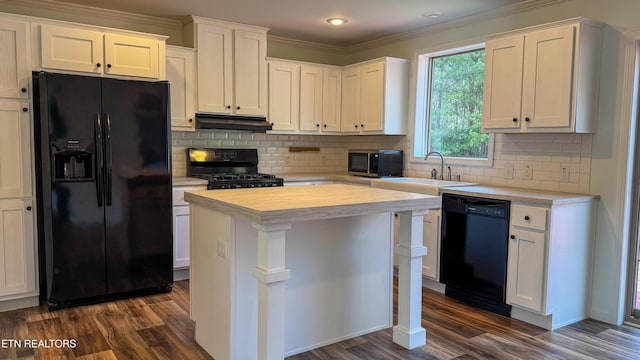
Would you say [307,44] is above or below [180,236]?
above

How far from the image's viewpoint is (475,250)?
12.0 ft

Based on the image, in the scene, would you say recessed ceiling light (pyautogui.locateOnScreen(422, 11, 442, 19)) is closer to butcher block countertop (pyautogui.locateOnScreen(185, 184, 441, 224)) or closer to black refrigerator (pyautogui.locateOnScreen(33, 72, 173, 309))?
butcher block countertop (pyautogui.locateOnScreen(185, 184, 441, 224))

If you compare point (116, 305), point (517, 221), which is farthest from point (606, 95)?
point (116, 305)

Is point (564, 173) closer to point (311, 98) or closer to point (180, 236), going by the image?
point (311, 98)

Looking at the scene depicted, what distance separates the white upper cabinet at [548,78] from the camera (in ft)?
10.9

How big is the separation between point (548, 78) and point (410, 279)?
180 cm

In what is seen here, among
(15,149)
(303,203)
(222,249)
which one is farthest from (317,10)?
(15,149)

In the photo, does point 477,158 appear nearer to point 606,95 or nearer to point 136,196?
point 606,95

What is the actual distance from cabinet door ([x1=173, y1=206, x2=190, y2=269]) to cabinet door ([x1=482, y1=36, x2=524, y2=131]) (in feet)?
8.78

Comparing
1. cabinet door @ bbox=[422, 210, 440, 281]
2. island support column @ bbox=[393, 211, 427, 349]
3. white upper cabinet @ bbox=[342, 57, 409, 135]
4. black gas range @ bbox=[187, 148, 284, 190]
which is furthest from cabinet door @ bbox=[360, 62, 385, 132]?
island support column @ bbox=[393, 211, 427, 349]

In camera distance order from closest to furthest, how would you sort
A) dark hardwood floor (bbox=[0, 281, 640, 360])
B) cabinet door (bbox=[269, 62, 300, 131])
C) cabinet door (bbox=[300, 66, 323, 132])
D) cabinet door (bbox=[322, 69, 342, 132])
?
1. dark hardwood floor (bbox=[0, 281, 640, 360])
2. cabinet door (bbox=[269, 62, 300, 131])
3. cabinet door (bbox=[300, 66, 323, 132])
4. cabinet door (bbox=[322, 69, 342, 132])

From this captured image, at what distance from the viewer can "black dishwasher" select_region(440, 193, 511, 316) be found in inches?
137

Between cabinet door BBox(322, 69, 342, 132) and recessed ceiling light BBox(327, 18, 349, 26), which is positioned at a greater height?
recessed ceiling light BBox(327, 18, 349, 26)

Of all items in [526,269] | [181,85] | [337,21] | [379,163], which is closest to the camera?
[526,269]
